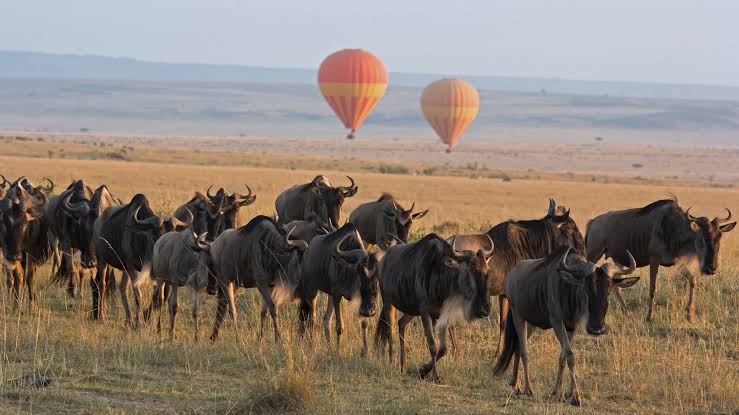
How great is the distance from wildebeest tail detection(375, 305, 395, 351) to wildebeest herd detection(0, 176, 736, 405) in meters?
0.01

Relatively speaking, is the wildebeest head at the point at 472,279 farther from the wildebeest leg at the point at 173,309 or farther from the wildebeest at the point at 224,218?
the wildebeest at the point at 224,218

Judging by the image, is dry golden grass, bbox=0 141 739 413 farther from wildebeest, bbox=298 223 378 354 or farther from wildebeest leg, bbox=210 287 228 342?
wildebeest, bbox=298 223 378 354

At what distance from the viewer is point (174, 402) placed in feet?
28.8

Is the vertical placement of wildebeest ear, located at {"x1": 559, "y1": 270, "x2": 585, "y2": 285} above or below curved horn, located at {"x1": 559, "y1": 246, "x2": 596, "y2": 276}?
below

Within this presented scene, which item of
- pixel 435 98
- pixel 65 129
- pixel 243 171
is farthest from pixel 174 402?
pixel 65 129

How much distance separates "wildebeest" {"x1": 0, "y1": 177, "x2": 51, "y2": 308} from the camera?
44.9 ft

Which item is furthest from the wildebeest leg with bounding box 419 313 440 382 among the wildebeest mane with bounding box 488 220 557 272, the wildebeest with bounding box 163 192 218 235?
the wildebeest with bounding box 163 192 218 235

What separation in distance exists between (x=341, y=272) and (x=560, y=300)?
2.58m

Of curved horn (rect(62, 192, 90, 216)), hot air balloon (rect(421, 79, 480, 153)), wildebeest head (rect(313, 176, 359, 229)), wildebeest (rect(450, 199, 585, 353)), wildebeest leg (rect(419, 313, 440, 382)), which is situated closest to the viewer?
wildebeest leg (rect(419, 313, 440, 382))

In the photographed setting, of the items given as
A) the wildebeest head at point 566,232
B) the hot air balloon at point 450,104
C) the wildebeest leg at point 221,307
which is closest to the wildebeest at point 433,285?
the wildebeest head at point 566,232

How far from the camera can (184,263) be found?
12.1 metres

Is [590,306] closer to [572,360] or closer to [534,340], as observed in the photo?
[572,360]

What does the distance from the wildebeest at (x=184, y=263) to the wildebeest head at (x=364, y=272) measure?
1.81 meters

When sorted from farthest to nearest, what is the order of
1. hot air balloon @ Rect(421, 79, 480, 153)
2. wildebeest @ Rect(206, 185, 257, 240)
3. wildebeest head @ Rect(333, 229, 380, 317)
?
hot air balloon @ Rect(421, 79, 480, 153), wildebeest @ Rect(206, 185, 257, 240), wildebeest head @ Rect(333, 229, 380, 317)
